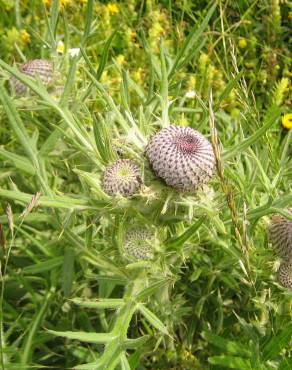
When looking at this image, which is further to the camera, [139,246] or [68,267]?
[68,267]

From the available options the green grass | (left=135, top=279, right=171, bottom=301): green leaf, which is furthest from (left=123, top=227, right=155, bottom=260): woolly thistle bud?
(left=135, top=279, right=171, bottom=301): green leaf

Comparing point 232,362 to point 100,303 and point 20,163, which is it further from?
point 20,163

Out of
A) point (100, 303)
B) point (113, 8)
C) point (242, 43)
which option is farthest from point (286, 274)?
point (113, 8)

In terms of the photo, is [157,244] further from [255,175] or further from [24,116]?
[24,116]

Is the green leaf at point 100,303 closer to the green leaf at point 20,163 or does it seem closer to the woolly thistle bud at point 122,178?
the woolly thistle bud at point 122,178

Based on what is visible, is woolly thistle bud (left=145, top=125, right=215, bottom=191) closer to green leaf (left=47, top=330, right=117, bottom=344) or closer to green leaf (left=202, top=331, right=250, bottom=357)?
green leaf (left=47, top=330, right=117, bottom=344)
